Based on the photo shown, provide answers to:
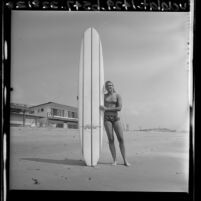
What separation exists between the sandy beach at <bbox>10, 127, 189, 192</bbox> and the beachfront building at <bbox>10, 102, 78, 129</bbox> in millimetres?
82

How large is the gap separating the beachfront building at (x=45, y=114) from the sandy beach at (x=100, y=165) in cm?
8

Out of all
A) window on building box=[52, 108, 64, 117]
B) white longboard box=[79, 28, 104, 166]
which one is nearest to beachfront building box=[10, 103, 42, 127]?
window on building box=[52, 108, 64, 117]

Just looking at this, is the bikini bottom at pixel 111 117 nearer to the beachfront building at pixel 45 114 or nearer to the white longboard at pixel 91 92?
the white longboard at pixel 91 92

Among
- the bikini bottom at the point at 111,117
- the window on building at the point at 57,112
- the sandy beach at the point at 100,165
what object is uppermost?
the window on building at the point at 57,112

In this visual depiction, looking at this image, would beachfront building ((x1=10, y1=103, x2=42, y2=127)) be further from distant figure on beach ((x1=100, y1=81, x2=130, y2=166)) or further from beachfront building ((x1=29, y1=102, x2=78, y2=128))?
distant figure on beach ((x1=100, y1=81, x2=130, y2=166))

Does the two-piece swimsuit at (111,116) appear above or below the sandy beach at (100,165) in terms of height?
above

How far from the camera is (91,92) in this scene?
2.89 meters

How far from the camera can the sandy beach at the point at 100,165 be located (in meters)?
2.83

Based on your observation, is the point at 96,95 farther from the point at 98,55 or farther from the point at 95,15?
the point at 95,15

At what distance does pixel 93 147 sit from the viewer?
9.41ft

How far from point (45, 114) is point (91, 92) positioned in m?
0.48

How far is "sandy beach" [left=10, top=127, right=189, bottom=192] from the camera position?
111 inches

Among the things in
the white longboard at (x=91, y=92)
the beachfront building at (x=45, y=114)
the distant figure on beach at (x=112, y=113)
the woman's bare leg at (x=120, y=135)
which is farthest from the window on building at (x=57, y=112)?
the woman's bare leg at (x=120, y=135)

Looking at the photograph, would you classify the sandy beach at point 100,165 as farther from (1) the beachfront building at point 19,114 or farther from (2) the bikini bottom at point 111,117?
(2) the bikini bottom at point 111,117
